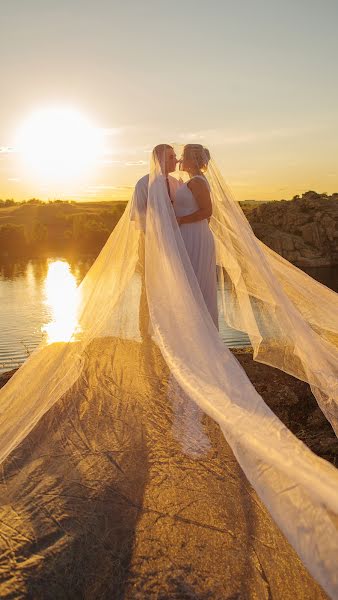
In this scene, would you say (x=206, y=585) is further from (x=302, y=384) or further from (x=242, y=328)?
(x=302, y=384)

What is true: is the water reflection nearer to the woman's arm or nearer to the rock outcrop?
the woman's arm

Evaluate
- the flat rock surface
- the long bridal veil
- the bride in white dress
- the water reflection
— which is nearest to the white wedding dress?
the bride in white dress

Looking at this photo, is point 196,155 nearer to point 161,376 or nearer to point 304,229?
point 161,376

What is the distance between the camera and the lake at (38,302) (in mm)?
5232

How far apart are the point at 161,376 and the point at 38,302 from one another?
60.2 ft

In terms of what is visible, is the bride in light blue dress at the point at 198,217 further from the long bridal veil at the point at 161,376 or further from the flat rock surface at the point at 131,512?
the flat rock surface at the point at 131,512

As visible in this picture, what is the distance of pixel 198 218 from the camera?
529 cm

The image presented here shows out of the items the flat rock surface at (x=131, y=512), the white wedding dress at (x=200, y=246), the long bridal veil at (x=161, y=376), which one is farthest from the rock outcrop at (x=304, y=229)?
the flat rock surface at (x=131, y=512)

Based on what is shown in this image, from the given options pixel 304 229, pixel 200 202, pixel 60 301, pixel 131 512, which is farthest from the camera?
pixel 304 229

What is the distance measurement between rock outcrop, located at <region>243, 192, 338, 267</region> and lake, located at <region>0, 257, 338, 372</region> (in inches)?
58.7

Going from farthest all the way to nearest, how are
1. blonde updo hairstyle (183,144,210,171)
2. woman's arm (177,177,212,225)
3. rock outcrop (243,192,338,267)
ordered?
rock outcrop (243,192,338,267), blonde updo hairstyle (183,144,210,171), woman's arm (177,177,212,225)

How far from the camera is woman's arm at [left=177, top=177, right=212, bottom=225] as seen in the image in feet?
16.9

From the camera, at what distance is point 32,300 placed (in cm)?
2261

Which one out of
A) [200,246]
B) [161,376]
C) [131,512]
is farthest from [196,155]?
[131,512]
